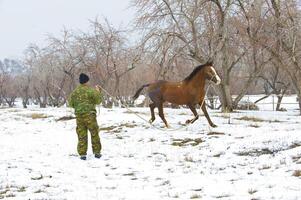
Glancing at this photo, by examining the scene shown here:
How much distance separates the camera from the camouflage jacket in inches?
397

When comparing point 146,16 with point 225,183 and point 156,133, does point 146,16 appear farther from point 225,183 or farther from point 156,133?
point 225,183

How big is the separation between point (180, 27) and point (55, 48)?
24.3 metres

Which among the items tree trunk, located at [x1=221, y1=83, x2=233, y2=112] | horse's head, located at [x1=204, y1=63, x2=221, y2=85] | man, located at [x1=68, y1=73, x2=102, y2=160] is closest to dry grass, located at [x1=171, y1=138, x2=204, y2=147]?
man, located at [x1=68, y1=73, x2=102, y2=160]

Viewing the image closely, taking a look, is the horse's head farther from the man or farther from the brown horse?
the man

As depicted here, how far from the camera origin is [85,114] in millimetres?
10078

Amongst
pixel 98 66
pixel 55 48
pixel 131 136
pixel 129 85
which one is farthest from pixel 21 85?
pixel 131 136

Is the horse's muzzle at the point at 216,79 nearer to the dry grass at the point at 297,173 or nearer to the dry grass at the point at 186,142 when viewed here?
the dry grass at the point at 186,142

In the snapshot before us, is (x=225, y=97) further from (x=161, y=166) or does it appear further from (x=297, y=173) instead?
(x=297, y=173)

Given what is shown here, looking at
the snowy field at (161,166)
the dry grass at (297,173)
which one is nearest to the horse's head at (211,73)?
the snowy field at (161,166)

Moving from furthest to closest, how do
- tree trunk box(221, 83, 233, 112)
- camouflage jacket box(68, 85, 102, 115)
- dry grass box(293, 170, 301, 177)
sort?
1. tree trunk box(221, 83, 233, 112)
2. camouflage jacket box(68, 85, 102, 115)
3. dry grass box(293, 170, 301, 177)

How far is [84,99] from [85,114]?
352 mm

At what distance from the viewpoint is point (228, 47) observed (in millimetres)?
25125

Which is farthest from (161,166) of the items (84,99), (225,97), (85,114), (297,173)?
(225,97)

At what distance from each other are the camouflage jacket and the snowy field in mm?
1100
